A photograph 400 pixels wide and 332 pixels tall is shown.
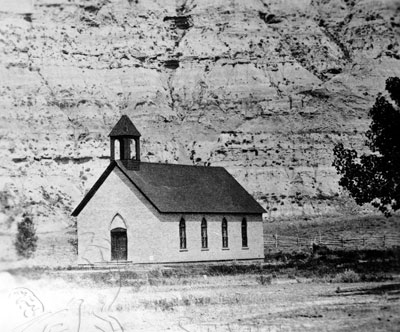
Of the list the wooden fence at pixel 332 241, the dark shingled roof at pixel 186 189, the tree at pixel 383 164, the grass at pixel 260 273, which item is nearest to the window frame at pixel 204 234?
the dark shingled roof at pixel 186 189

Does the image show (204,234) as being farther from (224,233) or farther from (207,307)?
(207,307)

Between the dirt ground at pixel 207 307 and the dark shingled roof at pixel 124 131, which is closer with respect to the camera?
the dirt ground at pixel 207 307

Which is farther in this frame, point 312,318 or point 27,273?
point 27,273

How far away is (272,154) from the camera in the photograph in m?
79.4

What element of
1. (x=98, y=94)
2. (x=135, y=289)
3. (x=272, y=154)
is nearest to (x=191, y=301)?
(x=135, y=289)

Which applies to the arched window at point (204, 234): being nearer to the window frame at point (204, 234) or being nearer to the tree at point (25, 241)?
the window frame at point (204, 234)

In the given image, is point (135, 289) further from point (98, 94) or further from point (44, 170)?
point (98, 94)

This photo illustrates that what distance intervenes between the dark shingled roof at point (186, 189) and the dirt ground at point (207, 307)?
1610 cm

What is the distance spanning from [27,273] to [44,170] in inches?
1949

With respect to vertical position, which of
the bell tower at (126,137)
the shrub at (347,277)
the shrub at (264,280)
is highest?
the bell tower at (126,137)

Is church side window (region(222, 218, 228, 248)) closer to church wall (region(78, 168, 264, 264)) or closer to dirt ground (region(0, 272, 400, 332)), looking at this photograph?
church wall (region(78, 168, 264, 264))

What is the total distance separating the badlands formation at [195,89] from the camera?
257 feet

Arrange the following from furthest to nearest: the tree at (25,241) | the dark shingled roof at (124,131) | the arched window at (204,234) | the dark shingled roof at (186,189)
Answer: the arched window at (204,234), the tree at (25,241), the dark shingled roof at (124,131), the dark shingled roof at (186,189)

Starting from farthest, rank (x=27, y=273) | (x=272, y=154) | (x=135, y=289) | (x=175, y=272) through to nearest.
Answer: (x=272, y=154), (x=175, y=272), (x=27, y=273), (x=135, y=289)
